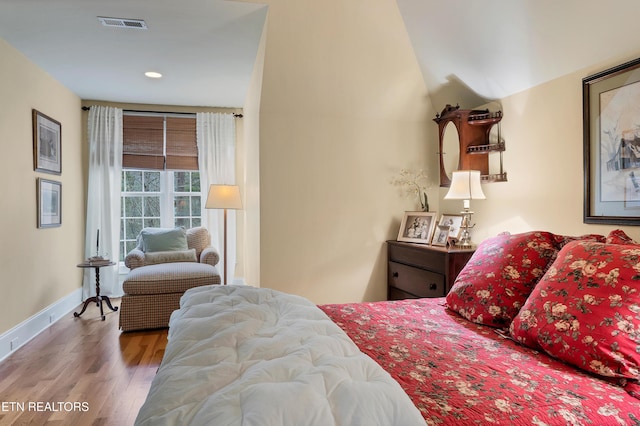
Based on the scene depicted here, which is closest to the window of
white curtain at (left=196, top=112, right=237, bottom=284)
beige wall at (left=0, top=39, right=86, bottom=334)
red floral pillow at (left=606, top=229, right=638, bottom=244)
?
white curtain at (left=196, top=112, right=237, bottom=284)

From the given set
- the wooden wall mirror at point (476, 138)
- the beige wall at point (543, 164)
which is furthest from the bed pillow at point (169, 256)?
the beige wall at point (543, 164)

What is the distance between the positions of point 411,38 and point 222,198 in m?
2.68

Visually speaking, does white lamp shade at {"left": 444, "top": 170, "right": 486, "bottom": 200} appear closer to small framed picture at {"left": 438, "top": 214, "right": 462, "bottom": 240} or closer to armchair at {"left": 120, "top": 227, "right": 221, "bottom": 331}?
small framed picture at {"left": 438, "top": 214, "right": 462, "bottom": 240}

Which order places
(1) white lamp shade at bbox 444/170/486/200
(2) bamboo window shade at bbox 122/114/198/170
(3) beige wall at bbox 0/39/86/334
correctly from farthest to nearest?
(2) bamboo window shade at bbox 122/114/198/170
(3) beige wall at bbox 0/39/86/334
(1) white lamp shade at bbox 444/170/486/200

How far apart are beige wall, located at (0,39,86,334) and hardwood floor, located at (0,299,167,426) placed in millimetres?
368

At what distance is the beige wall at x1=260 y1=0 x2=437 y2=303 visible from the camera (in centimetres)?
306

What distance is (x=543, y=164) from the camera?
2.53m

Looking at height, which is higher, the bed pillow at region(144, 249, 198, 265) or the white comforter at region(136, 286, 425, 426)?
the white comforter at region(136, 286, 425, 426)

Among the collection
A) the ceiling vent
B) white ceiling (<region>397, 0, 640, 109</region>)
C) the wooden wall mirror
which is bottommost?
the wooden wall mirror

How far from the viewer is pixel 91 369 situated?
113 inches

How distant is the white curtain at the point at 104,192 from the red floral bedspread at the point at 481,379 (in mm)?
4209

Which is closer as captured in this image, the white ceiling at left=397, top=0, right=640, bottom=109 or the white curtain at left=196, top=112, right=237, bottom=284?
the white ceiling at left=397, top=0, right=640, bottom=109

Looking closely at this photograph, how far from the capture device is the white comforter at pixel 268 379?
83 centimetres

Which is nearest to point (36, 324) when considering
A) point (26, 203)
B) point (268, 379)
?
point (26, 203)
